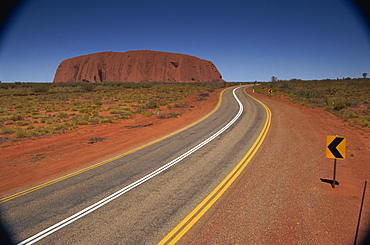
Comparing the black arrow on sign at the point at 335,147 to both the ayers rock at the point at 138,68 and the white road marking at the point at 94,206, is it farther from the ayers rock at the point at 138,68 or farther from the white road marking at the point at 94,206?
Answer: the ayers rock at the point at 138,68

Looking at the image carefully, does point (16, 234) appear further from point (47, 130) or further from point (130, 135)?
point (47, 130)

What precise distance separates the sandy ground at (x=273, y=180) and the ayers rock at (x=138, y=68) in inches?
5110

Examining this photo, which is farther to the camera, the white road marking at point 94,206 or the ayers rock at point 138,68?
the ayers rock at point 138,68

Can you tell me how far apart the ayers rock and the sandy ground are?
130m

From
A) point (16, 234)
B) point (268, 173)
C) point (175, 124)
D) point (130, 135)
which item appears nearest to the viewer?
point (16, 234)

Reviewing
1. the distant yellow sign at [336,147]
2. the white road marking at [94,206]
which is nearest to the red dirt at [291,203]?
the distant yellow sign at [336,147]

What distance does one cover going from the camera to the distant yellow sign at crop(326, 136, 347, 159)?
6.47 m

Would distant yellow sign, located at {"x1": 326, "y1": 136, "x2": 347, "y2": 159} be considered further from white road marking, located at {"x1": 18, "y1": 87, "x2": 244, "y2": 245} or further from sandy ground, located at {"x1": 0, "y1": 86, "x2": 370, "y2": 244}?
white road marking, located at {"x1": 18, "y1": 87, "x2": 244, "y2": 245}

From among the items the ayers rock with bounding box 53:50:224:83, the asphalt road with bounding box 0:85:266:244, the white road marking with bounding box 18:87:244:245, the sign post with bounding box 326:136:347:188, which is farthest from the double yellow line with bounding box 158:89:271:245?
the ayers rock with bounding box 53:50:224:83

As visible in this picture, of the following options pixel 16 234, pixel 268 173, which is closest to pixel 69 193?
pixel 16 234

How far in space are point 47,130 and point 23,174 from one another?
8.44 meters

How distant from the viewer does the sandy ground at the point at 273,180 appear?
477cm

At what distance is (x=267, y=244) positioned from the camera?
4.41 metres

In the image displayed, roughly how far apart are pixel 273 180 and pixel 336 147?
2.13 metres
